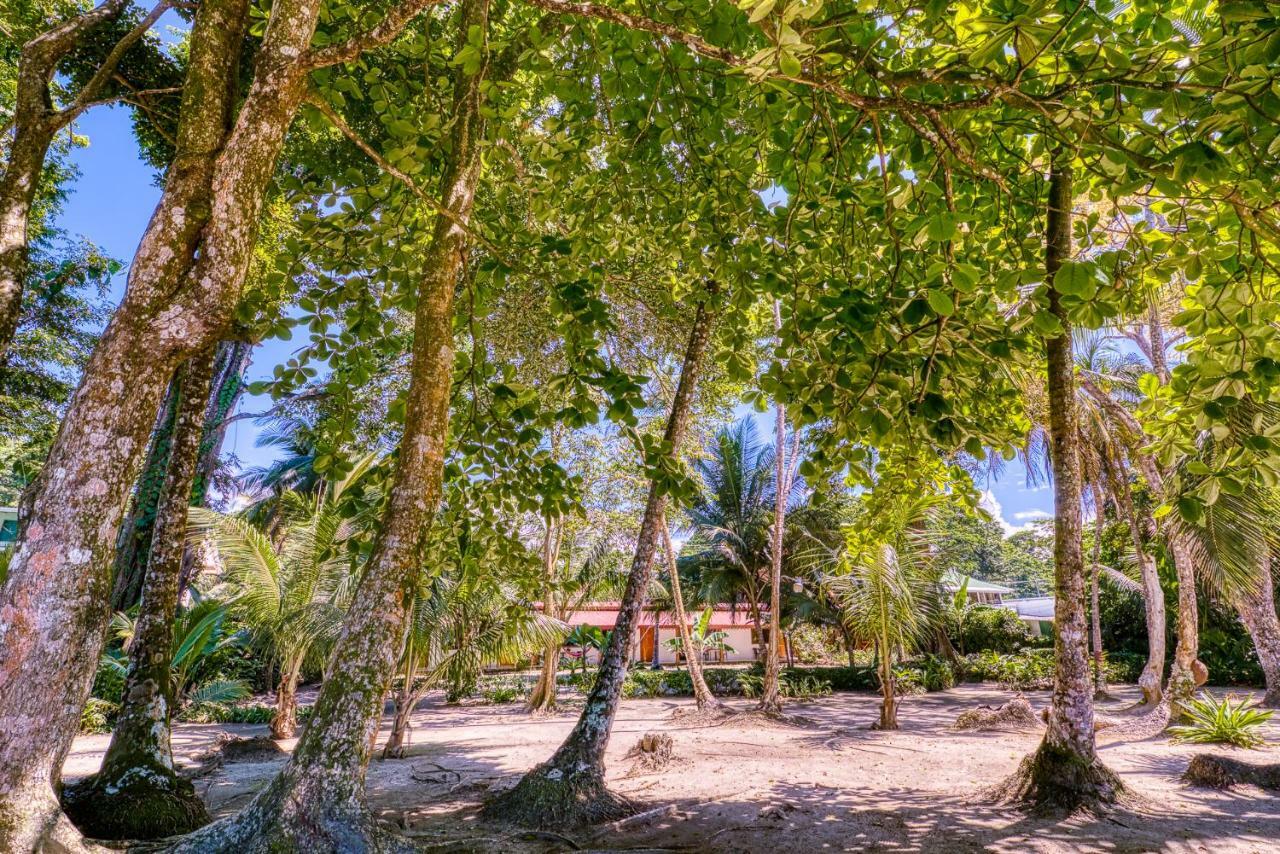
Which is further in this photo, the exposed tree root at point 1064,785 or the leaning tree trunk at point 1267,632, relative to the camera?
the leaning tree trunk at point 1267,632

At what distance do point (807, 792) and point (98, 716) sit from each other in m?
12.5

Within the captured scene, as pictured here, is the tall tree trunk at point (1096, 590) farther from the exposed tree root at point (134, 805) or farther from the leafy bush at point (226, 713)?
the leafy bush at point (226, 713)

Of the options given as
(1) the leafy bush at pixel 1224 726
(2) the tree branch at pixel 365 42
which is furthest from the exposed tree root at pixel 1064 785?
(2) the tree branch at pixel 365 42

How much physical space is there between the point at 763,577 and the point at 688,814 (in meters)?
16.9

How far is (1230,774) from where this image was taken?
20.5 feet

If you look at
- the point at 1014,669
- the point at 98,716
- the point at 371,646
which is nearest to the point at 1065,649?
the point at 371,646

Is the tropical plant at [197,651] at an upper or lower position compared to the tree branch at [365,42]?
lower

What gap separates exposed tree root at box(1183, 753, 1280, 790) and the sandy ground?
0.15 meters

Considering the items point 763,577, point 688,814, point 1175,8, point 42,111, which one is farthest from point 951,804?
point 763,577

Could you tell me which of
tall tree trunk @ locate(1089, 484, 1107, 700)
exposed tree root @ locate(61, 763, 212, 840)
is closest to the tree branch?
exposed tree root @ locate(61, 763, 212, 840)

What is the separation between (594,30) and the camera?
3.18 meters

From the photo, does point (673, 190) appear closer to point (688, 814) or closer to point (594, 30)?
point (594, 30)

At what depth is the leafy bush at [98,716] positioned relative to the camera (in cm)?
1132

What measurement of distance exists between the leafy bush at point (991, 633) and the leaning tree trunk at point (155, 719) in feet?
70.1
